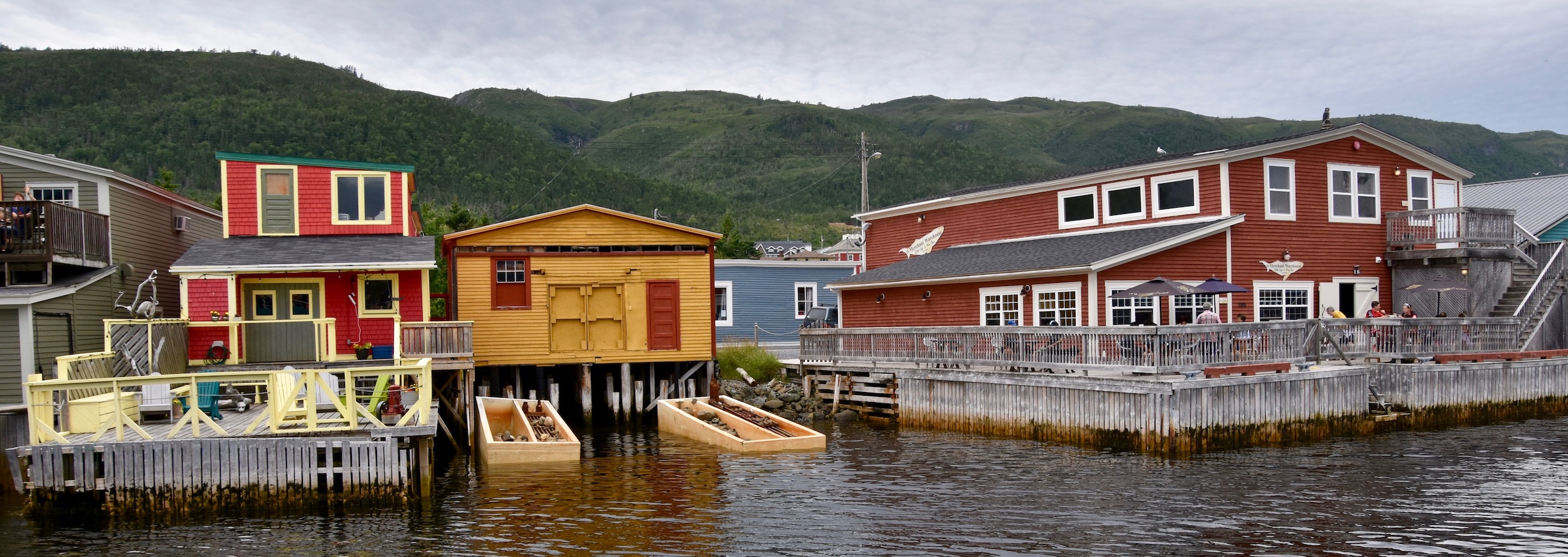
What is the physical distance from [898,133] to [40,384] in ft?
429

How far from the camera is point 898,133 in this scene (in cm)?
14150

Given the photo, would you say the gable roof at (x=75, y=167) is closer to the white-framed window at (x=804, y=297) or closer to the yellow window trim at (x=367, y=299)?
the yellow window trim at (x=367, y=299)

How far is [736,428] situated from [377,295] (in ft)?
28.1

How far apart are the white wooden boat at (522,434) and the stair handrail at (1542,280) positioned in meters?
22.7

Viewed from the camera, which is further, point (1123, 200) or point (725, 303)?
point (725, 303)

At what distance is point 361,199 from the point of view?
25.8m

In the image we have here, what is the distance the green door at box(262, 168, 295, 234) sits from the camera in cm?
2523

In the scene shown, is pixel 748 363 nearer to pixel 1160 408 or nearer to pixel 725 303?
pixel 725 303

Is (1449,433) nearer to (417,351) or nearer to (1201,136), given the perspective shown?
(417,351)

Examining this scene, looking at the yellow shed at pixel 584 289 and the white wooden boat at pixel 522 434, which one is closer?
the white wooden boat at pixel 522 434

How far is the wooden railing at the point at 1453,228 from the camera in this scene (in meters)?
27.0

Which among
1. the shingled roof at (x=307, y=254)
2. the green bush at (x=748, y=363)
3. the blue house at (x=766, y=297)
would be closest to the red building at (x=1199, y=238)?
the green bush at (x=748, y=363)

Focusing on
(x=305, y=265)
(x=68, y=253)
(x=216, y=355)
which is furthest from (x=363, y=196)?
(x=68, y=253)

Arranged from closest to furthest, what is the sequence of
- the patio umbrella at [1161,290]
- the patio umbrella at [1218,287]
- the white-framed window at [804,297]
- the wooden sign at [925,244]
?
the patio umbrella at [1161,290]
the patio umbrella at [1218,287]
the wooden sign at [925,244]
the white-framed window at [804,297]
